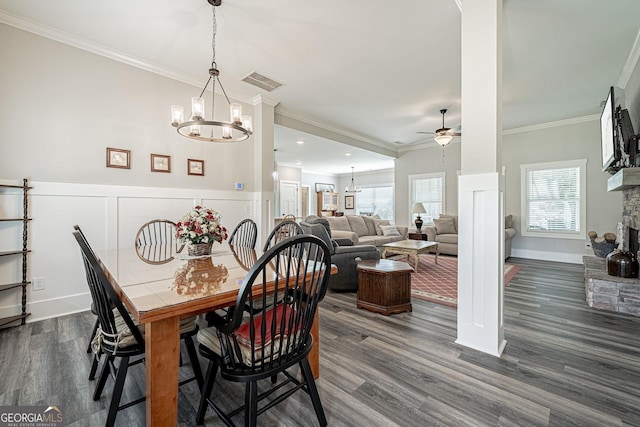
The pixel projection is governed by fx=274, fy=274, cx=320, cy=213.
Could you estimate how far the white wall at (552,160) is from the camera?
504 centimetres

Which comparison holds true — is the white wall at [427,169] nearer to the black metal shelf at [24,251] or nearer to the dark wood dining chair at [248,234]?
the dark wood dining chair at [248,234]

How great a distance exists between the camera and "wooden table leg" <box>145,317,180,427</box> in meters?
1.08

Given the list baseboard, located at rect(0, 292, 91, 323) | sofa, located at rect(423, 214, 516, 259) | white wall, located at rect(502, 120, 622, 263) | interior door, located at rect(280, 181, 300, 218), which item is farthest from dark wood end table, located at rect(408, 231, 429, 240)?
baseboard, located at rect(0, 292, 91, 323)

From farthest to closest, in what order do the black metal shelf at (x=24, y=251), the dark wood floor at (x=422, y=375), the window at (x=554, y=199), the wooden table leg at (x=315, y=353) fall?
1. the window at (x=554, y=199)
2. the black metal shelf at (x=24, y=251)
3. the wooden table leg at (x=315, y=353)
4. the dark wood floor at (x=422, y=375)

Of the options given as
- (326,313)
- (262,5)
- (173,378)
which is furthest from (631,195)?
(173,378)

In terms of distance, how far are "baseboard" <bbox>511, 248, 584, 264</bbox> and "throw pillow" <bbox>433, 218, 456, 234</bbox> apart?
135 centimetres

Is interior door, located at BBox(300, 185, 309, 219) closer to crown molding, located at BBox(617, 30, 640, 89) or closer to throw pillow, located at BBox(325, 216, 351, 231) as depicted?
throw pillow, located at BBox(325, 216, 351, 231)

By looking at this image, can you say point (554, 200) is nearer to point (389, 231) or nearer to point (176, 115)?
point (389, 231)

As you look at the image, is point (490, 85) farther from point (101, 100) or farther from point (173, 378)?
point (101, 100)

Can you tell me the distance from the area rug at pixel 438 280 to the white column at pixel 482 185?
3.22 feet

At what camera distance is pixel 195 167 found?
12.4ft

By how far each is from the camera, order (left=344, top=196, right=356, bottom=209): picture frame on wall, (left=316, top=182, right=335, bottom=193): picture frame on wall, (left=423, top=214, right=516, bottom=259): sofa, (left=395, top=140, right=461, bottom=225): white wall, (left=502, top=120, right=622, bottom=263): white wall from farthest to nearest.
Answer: (left=344, top=196, right=356, bottom=209): picture frame on wall
(left=316, top=182, right=335, bottom=193): picture frame on wall
(left=395, top=140, right=461, bottom=225): white wall
(left=423, top=214, right=516, bottom=259): sofa
(left=502, top=120, right=622, bottom=263): white wall

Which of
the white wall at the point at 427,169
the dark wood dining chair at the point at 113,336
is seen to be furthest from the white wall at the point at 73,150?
the white wall at the point at 427,169

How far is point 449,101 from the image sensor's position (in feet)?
14.9
